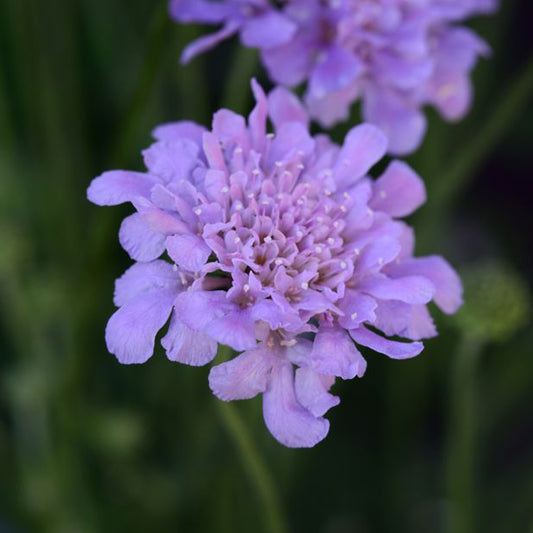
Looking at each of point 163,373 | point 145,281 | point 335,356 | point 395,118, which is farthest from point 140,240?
point 163,373

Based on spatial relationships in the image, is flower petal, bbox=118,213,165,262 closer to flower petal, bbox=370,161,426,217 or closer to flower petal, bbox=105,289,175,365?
flower petal, bbox=105,289,175,365

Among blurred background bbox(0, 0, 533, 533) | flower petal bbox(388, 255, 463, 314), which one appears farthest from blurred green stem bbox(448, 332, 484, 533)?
flower petal bbox(388, 255, 463, 314)

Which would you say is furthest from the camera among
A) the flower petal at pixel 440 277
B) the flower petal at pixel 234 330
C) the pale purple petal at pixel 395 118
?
the pale purple petal at pixel 395 118

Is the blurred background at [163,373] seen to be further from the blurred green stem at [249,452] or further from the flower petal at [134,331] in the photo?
the flower petal at [134,331]

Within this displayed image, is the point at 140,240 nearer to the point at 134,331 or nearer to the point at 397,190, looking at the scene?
the point at 134,331

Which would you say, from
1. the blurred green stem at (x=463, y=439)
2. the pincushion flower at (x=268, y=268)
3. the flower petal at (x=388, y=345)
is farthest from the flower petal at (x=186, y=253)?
the blurred green stem at (x=463, y=439)

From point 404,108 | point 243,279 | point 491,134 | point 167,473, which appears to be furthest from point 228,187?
point 167,473
